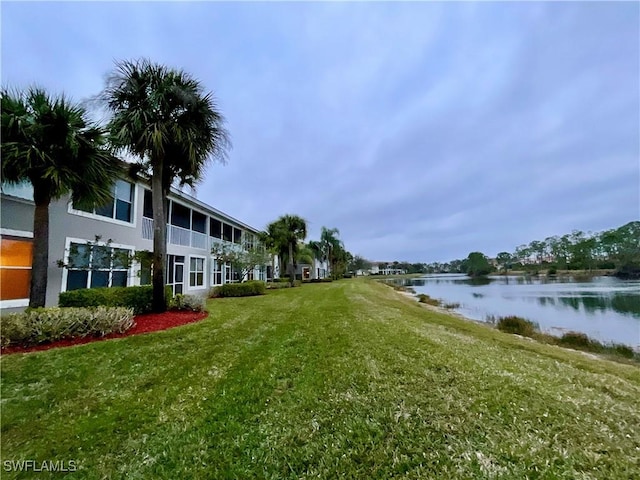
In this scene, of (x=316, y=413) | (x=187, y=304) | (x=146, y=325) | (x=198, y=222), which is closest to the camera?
(x=316, y=413)

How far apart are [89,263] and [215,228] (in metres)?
12.7

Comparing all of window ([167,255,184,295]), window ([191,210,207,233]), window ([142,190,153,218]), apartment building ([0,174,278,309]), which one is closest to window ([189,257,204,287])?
apartment building ([0,174,278,309])

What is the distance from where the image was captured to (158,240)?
33.2 ft

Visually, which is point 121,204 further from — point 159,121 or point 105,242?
point 159,121

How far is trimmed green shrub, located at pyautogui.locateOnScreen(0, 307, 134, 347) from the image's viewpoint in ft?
19.4

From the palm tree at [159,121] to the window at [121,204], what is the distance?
2.33m

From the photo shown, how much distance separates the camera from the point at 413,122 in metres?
24.0

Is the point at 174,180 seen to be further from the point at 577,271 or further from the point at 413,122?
the point at 577,271

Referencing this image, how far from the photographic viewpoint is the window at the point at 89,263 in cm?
928

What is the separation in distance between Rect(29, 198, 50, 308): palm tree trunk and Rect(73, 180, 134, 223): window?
4.27m

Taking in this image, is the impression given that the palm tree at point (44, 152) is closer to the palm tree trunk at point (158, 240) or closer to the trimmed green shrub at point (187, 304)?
the palm tree trunk at point (158, 240)

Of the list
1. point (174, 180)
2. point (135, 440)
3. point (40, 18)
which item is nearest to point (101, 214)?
point (174, 180)

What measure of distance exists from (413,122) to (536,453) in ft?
82.4

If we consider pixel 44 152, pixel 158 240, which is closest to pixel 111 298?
pixel 158 240
